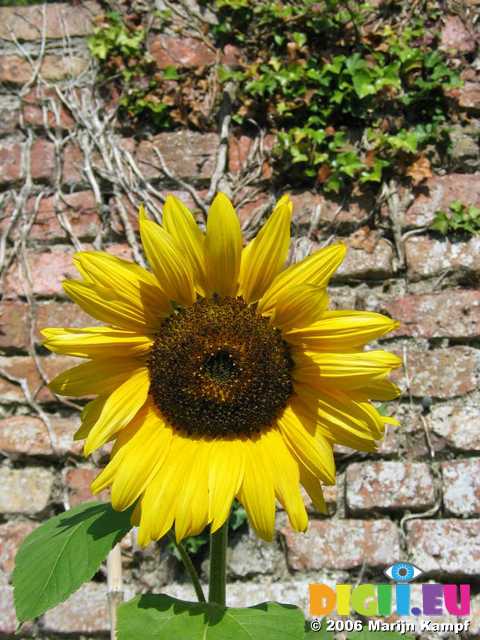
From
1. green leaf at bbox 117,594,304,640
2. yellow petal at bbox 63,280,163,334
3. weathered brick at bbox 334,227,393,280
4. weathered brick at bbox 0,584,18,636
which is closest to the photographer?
green leaf at bbox 117,594,304,640

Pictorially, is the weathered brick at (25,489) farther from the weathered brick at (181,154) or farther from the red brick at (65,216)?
the weathered brick at (181,154)

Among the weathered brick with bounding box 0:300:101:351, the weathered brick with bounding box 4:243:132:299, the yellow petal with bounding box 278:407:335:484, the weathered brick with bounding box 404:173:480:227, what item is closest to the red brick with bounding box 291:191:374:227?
the weathered brick with bounding box 404:173:480:227

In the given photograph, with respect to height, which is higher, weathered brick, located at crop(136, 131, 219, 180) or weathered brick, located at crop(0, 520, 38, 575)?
weathered brick, located at crop(136, 131, 219, 180)

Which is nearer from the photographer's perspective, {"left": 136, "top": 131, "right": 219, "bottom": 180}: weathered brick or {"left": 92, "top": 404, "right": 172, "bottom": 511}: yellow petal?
{"left": 92, "top": 404, "right": 172, "bottom": 511}: yellow petal

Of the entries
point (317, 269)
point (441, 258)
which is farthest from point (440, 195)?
point (317, 269)

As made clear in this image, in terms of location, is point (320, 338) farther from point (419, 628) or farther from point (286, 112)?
point (286, 112)

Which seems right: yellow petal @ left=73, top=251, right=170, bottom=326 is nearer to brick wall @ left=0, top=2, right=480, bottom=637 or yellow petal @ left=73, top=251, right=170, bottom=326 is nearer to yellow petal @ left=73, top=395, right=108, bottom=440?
yellow petal @ left=73, top=395, right=108, bottom=440

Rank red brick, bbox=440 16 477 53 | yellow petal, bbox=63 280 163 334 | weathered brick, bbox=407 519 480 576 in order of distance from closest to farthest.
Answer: yellow petal, bbox=63 280 163 334
weathered brick, bbox=407 519 480 576
red brick, bbox=440 16 477 53

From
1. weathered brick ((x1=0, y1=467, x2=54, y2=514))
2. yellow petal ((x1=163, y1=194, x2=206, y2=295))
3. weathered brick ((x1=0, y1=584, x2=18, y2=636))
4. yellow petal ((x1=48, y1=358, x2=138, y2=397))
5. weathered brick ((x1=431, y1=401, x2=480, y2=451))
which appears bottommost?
weathered brick ((x1=0, y1=584, x2=18, y2=636))
